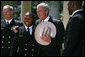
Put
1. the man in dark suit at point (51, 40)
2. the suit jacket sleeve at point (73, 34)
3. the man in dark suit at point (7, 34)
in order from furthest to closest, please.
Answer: the man in dark suit at point (7, 34)
the man in dark suit at point (51, 40)
the suit jacket sleeve at point (73, 34)

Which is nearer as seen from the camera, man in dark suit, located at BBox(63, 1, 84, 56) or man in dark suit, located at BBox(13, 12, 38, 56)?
man in dark suit, located at BBox(63, 1, 84, 56)

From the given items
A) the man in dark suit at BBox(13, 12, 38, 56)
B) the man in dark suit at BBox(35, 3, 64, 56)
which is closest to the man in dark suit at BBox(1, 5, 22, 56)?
the man in dark suit at BBox(13, 12, 38, 56)

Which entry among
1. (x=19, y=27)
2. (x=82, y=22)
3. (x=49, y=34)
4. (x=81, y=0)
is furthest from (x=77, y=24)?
(x=19, y=27)

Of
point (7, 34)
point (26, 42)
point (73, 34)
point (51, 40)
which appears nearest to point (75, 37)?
point (73, 34)

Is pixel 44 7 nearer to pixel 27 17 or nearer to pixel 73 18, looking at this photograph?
pixel 27 17

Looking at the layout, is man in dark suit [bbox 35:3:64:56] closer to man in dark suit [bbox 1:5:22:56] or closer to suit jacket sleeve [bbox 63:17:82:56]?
man in dark suit [bbox 1:5:22:56]

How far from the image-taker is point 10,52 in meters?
4.98

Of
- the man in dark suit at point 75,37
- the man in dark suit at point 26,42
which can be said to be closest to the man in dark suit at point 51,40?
the man in dark suit at point 26,42

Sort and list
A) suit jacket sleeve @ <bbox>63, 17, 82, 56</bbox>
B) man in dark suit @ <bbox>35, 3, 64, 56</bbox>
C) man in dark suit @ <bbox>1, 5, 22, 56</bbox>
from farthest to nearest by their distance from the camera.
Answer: man in dark suit @ <bbox>1, 5, 22, 56</bbox>
man in dark suit @ <bbox>35, 3, 64, 56</bbox>
suit jacket sleeve @ <bbox>63, 17, 82, 56</bbox>

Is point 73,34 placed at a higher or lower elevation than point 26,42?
higher

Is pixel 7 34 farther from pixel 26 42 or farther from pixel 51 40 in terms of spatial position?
pixel 51 40

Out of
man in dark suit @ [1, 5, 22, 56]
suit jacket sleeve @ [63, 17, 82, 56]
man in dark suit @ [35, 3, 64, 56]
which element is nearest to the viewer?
suit jacket sleeve @ [63, 17, 82, 56]

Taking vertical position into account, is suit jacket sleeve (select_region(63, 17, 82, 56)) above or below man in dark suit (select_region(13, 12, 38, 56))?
above

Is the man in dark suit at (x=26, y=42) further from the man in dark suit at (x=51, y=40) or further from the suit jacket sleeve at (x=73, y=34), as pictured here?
the suit jacket sleeve at (x=73, y=34)
